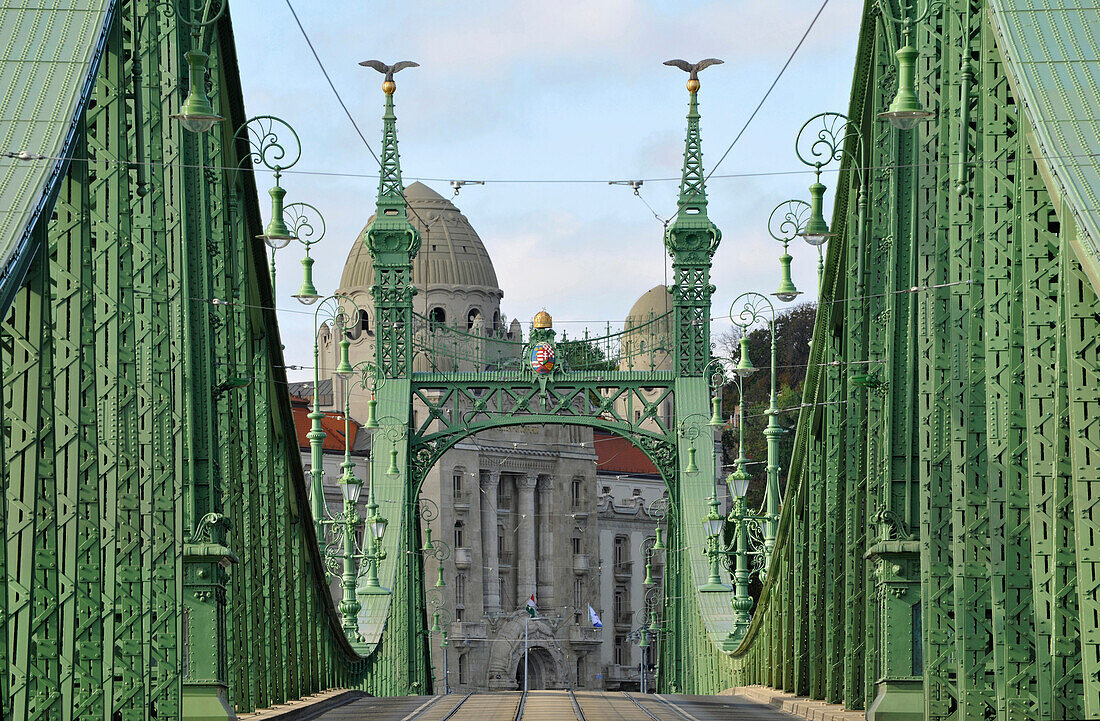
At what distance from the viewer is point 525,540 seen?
121625 millimetres

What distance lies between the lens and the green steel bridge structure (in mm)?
17312

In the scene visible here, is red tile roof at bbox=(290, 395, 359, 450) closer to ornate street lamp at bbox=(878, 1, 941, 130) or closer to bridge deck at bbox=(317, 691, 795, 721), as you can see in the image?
bridge deck at bbox=(317, 691, 795, 721)

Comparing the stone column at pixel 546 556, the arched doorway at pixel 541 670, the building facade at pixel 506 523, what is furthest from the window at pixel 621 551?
the arched doorway at pixel 541 670

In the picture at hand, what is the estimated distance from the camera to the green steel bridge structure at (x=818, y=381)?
682 inches

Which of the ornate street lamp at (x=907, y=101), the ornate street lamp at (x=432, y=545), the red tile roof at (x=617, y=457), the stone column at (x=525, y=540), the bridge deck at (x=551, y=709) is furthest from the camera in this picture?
the red tile roof at (x=617, y=457)

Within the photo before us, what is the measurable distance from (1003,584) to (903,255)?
5.32 m

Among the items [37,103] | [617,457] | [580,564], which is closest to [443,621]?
[580,564]

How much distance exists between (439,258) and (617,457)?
2809cm

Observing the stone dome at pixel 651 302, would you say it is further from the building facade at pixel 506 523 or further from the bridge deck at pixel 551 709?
the bridge deck at pixel 551 709

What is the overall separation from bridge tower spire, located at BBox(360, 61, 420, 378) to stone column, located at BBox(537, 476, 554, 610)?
2896 inches

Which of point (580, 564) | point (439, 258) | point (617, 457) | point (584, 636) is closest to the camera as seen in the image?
point (439, 258)

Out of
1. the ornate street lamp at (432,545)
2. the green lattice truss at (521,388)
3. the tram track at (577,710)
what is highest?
the green lattice truss at (521,388)

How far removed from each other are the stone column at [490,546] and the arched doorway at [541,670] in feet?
11.9

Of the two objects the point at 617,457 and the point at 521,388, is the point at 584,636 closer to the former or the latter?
the point at 617,457
